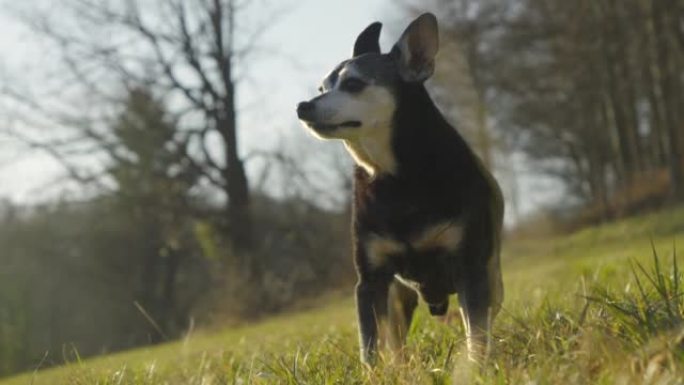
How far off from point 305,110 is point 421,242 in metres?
0.87

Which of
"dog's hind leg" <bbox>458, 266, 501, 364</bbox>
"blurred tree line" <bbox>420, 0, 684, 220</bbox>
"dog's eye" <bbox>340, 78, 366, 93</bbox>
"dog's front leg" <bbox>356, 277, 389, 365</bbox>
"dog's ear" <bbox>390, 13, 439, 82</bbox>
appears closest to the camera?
"dog's hind leg" <bbox>458, 266, 501, 364</bbox>

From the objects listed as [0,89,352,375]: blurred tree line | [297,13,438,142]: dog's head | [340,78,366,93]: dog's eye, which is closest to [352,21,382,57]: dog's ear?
[297,13,438,142]: dog's head

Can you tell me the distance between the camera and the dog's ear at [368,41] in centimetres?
543

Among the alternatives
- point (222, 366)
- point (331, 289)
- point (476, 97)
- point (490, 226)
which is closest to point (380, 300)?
point (490, 226)

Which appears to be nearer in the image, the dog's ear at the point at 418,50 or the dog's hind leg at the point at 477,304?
the dog's hind leg at the point at 477,304

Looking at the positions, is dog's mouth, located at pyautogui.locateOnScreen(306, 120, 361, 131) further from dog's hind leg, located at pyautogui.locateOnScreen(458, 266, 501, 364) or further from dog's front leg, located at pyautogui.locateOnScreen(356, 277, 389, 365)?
dog's hind leg, located at pyautogui.locateOnScreen(458, 266, 501, 364)

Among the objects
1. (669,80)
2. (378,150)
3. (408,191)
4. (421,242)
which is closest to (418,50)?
(378,150)

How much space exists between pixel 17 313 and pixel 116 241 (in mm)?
10497

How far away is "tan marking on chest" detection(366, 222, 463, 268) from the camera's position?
4.31 metres

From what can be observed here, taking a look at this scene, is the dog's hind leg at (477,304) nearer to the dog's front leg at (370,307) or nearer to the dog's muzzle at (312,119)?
the dog's front leg at (370,307)

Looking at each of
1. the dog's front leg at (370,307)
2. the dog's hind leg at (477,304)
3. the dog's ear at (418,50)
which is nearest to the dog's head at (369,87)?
the dog's ear at (418,50)

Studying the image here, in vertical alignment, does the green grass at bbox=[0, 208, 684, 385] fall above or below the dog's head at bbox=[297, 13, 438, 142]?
below

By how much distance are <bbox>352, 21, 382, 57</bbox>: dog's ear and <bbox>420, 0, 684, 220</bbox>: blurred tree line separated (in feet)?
70.5

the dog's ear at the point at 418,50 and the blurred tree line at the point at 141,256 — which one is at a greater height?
the dog's ear at the point at 418,50
